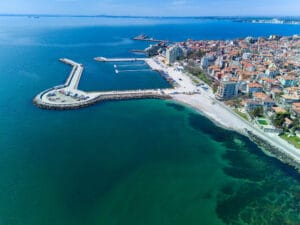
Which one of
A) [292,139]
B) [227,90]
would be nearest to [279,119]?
[292,139]

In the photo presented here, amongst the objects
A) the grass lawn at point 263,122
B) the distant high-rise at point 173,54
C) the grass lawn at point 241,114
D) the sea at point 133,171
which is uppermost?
the distant high-rise at point 173,54

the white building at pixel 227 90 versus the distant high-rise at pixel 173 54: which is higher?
the distant high-rise at pixel 173 54

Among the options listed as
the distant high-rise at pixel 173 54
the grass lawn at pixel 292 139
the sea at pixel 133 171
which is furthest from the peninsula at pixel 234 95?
the sea at pixel 133 171

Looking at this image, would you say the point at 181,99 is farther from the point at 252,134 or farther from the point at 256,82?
the point at 256,82

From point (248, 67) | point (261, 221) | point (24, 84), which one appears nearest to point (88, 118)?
point (24, 84)

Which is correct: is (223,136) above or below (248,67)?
below

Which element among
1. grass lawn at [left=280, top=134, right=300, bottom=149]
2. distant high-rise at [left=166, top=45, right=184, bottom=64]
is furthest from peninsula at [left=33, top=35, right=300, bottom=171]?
distant high-rise at [left=166, top=45, right=184, bottom=64]

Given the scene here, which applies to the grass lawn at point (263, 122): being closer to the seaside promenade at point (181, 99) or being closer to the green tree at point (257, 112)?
the green tree at point (257, 112)

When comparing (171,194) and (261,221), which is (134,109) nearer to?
(171,194)
